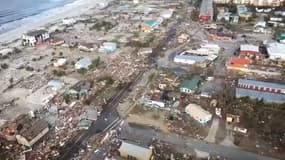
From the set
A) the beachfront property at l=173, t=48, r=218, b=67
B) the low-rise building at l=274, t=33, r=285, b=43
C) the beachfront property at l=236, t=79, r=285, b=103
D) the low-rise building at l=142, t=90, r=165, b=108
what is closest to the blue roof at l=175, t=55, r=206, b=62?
the beachfront property at l=173, t=48, r=218, b=67

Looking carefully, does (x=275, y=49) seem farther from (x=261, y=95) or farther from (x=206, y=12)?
(x=206, y=12)

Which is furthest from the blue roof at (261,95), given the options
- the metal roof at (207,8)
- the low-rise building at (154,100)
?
the metal roof at (207,8)

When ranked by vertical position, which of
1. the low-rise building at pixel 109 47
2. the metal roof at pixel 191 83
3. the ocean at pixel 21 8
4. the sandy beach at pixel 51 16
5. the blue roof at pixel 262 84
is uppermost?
the ocean at pixel 21 8

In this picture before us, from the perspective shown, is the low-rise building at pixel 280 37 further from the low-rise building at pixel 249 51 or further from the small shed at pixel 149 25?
the small shed at pixel 149 25

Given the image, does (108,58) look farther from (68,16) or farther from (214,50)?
(68,16)

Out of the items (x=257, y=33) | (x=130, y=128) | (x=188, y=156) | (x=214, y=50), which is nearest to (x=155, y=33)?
(x=214, y=50)

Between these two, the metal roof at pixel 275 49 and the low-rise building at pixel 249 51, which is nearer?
the metal roof at pixel 275 49
